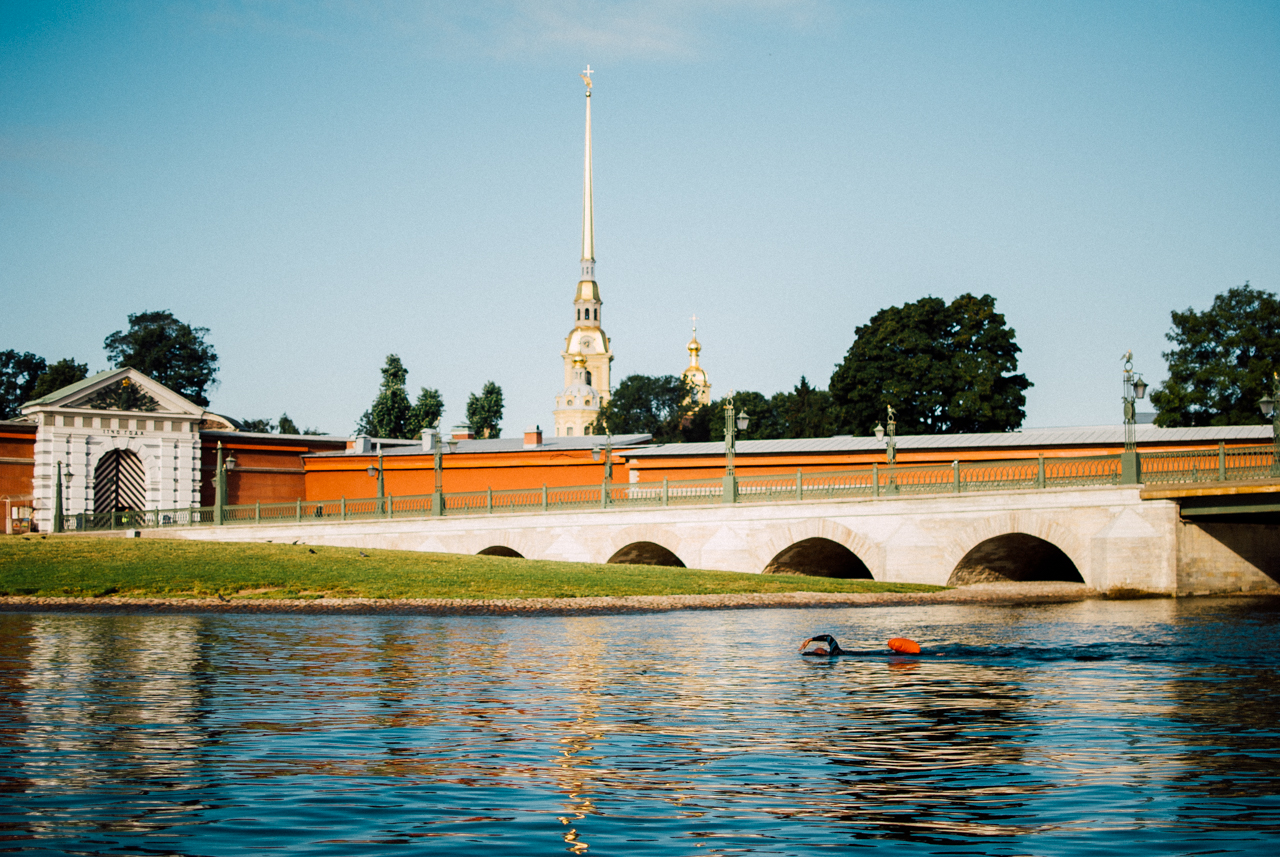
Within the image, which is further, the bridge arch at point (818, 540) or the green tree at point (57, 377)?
the green tree at point (57, 377)

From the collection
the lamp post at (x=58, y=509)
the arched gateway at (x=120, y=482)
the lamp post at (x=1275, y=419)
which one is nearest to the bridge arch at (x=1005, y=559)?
the lamp post at (x=1275, y=419)

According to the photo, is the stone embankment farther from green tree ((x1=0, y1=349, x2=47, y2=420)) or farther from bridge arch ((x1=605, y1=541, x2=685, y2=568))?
green tree ((x1=0, y1=349, x2=47, y2=420))

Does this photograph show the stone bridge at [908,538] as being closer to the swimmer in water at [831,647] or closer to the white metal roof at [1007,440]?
the white metal roof at [1007,440]

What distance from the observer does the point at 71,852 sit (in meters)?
6.61

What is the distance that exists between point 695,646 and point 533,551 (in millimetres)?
20818

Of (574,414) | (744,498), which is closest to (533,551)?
(744,498)

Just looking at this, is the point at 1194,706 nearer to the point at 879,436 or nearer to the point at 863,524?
the point at 863,524

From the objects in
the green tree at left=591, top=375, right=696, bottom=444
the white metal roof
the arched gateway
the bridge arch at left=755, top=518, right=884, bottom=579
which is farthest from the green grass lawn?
the green tree at left=591, top=375, right=696, bottom=444

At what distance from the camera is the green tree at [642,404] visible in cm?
13250

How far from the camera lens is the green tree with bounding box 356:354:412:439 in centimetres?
8588

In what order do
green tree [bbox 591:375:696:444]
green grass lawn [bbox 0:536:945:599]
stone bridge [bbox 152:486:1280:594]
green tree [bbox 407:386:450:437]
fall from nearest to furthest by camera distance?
green grass lawn [bbox 0:536:945:599] < stone bridge [bbox 152:486:1280:594] < green tree [bbox 407:386:450:437] < green tree [bbox 591:375:696:444]

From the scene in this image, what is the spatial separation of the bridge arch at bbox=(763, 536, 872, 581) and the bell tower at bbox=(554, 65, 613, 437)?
120 m

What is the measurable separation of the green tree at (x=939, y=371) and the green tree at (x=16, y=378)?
207ft

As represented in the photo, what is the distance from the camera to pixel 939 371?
64812mm
